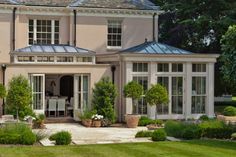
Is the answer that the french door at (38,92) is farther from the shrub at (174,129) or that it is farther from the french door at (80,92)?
the shrub at (174,129)

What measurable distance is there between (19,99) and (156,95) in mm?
7347

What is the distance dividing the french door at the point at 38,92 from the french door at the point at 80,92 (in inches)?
Result: 79.4

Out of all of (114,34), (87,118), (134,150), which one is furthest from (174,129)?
(114,34)

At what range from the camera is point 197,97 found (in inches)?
1236

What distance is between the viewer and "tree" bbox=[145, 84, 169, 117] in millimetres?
28422

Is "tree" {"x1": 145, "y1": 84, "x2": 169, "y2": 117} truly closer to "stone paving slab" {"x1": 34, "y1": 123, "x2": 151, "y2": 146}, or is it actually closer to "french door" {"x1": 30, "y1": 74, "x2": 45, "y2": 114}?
"stone paving slab" {"x1": 34, "y1": 123, "x2": 151, "y2": 146}

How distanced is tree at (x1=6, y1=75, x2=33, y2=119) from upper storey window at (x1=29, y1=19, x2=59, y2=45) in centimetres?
604

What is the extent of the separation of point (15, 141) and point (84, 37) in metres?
15.9

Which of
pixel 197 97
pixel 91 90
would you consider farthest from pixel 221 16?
pixel 91 90

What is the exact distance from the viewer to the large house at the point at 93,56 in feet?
98.5

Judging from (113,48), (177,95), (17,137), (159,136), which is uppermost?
(113,48)

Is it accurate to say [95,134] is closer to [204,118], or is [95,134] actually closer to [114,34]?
[204,118]

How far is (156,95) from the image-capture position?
28.4 m

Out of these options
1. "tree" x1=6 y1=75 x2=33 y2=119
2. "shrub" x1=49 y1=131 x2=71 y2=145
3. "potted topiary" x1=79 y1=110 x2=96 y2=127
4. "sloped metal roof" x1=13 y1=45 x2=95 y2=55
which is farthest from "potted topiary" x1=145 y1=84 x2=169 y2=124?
"shrub" x1=49 y1=131 x2=71 y2=145
